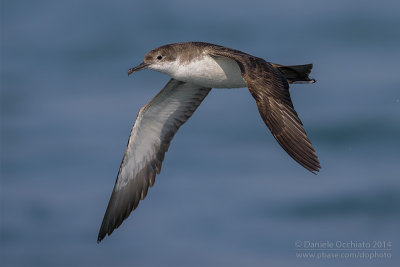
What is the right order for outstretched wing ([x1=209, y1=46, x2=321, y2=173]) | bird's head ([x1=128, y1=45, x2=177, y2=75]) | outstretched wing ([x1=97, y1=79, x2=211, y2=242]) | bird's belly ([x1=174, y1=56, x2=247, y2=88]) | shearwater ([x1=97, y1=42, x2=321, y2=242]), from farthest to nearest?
outstretched wing ([x1=97, y1=79, x2=211, y2=242])
bird's head ([x1=128, y1=45, x2=177, y2=75])
bird's belly ([x1=174, y1=56, x2=247, y2=88])
shearwater ([x1=97, y1=42, x2=321, y2=242])
outstretched wing ([x1=209, y1=46, x2=321, y2=173])

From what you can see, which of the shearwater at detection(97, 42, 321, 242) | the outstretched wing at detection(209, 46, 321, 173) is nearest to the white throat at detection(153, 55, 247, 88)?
the shearwater at detection(97, 42, 321, 242)

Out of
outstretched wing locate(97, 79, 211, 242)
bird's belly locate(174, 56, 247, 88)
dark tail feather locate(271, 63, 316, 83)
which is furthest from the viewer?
outstretched wing locate(97, 79, 211, 242)

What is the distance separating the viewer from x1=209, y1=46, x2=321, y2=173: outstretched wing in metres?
10.3

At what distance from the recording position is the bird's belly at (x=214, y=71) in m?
12.1

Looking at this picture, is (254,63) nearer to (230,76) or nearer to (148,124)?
(230,76)

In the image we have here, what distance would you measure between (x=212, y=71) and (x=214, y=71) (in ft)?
0.10

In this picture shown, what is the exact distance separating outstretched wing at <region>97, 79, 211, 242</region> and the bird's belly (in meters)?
1.24

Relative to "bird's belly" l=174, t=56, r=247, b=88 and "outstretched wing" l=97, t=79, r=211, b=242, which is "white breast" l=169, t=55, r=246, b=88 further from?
"outstretched wing" l=97, t=79, r=211, b=242

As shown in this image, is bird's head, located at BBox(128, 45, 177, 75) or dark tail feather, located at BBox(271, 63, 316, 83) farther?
dark tail feather, located at BBox(271, 63, 316, 83)

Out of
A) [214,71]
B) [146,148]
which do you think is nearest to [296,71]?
[214,71]

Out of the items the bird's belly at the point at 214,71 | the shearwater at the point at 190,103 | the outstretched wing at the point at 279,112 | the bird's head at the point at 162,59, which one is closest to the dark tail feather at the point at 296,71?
the shearwater at the point at 190,103

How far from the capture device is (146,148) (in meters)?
13.8

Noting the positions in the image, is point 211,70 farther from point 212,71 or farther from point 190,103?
point 190,103

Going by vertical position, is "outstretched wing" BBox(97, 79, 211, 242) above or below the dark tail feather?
below
